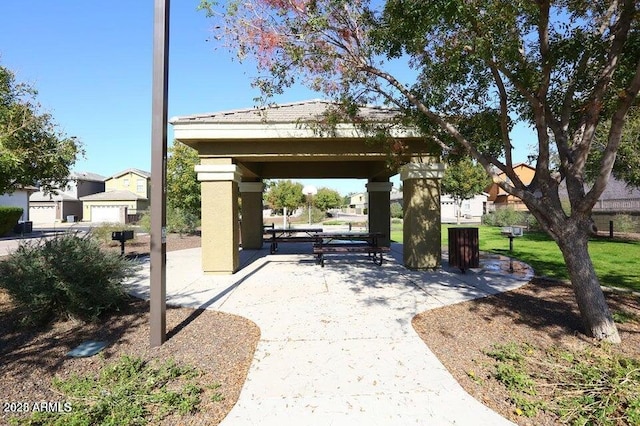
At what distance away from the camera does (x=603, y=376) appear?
142 inches

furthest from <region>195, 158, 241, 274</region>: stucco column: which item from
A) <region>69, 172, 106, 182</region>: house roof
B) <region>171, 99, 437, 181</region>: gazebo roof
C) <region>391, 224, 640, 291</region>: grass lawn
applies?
<region>69, 172, 106, 182</region>: house roof

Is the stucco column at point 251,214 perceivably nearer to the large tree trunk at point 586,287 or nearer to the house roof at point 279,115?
the house roof at point 279,115

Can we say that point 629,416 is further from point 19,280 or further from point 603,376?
point 19,280

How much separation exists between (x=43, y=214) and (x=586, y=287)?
179ft

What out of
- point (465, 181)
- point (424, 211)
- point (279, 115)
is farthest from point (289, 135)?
point (465, 181)

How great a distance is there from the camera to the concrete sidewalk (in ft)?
10.8

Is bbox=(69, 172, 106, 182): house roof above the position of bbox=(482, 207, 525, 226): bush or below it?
above

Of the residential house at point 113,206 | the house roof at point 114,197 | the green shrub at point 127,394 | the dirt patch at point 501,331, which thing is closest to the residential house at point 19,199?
the residential house at point 113,206

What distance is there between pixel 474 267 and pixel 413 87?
4823 millimetres

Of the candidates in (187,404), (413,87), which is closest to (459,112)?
(413,87)

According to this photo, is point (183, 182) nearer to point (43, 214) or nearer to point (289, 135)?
point (289, 135)

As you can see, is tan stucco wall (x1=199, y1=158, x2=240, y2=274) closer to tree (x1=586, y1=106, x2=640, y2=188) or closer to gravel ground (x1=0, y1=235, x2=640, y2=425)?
gravel ground (x1=0, y1=235, x2=640, y2=425)

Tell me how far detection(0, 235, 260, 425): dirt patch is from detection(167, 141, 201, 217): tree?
52.9ft

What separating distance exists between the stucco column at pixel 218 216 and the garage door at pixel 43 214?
45.5 meters
